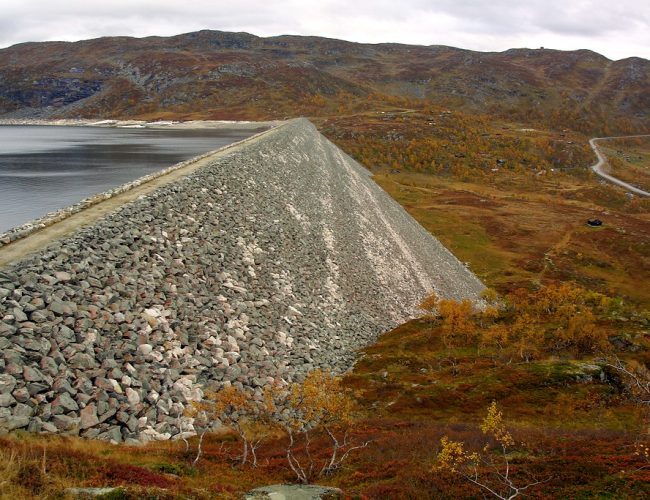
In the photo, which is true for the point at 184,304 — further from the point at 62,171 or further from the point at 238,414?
the point at 62,171

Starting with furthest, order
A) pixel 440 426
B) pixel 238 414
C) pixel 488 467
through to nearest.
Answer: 1. pixel 440 426
2. pixel 238 414
3. pixel 488 467

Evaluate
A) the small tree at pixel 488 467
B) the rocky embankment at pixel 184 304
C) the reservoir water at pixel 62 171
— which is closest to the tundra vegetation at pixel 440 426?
the small tree at pixel 488 467

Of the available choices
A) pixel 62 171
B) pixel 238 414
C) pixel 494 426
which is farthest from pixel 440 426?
pixel 62 171

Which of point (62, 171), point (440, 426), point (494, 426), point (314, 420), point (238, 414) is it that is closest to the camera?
point (494, 426)

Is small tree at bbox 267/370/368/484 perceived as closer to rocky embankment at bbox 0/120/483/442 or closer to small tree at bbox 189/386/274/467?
small tree at bbox 189/386/274/467

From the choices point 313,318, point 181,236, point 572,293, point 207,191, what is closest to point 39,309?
point 181,236

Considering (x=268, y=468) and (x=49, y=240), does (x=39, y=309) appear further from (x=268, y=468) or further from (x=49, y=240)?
(x=268, y=468)

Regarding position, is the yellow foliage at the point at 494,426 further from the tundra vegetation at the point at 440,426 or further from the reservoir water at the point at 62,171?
the reservoir water at the point at 62,171

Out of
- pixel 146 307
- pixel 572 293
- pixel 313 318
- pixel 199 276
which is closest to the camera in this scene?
pixel 146 307
